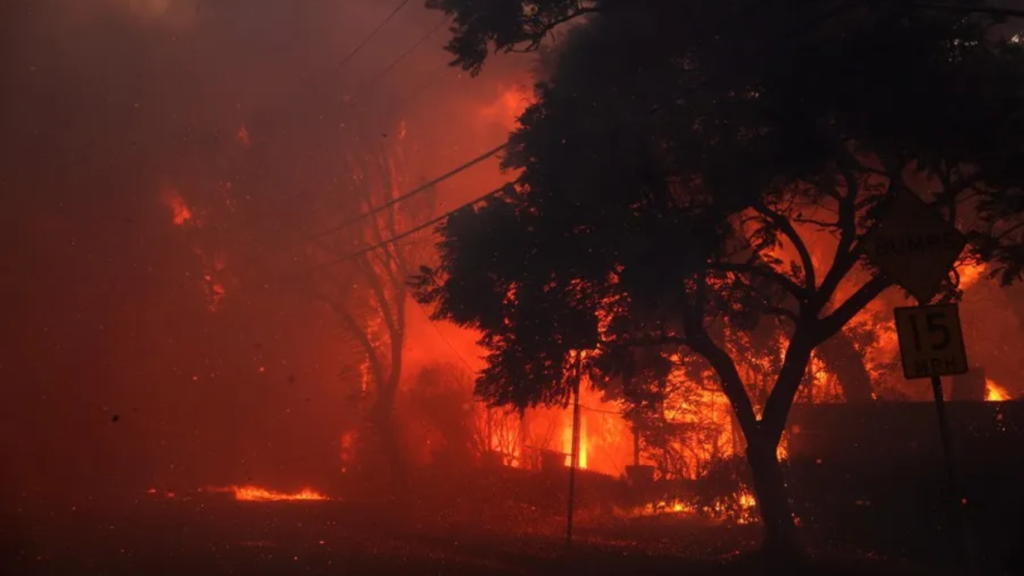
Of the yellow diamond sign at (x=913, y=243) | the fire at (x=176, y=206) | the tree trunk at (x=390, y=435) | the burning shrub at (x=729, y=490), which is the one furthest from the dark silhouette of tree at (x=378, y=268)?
the yellow diamond sign at (x=913, y=243)

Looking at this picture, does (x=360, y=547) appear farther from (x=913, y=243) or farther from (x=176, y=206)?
(x=176, y=206)

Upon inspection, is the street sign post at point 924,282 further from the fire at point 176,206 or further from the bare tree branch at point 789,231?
the fire at point 176,206

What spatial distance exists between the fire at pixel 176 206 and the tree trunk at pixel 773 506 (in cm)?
3182

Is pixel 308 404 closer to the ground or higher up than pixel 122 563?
higher up

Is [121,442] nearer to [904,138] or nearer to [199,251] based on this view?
[199,251]

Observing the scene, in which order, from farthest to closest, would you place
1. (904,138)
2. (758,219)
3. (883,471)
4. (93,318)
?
1. (93,318)
2. (883,471)
3. (758,219)
4. (904,138)

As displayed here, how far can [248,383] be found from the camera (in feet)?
148

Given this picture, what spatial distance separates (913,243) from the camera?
9953 mm

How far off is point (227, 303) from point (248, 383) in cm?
385

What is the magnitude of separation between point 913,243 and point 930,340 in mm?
995

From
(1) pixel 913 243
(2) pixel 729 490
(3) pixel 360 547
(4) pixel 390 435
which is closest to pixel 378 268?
(4) pixel 390 435

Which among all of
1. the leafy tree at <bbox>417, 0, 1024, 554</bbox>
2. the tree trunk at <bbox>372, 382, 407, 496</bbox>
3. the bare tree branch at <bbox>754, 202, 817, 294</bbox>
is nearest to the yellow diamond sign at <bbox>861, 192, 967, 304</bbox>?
the leafy tree at <bbox>417, 0, 1024, 554</bbox>

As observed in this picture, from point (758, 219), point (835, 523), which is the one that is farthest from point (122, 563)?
point (835, 523)

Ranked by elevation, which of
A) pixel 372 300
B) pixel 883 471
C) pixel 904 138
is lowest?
pixel 883 471
